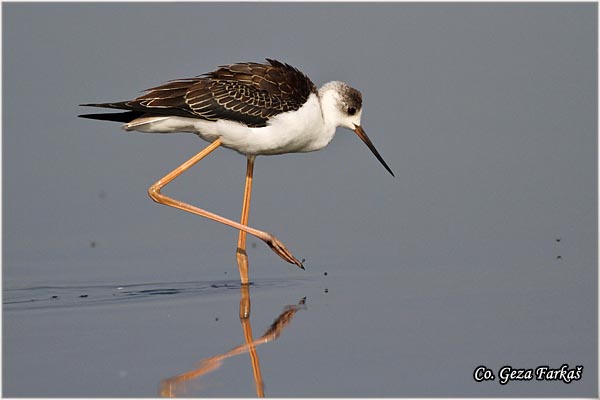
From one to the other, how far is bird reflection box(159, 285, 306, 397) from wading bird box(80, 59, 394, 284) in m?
1.11

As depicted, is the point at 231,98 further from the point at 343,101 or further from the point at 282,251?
the point at 282,251

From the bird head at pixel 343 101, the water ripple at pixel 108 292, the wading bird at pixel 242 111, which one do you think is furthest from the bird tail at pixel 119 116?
the bird head at pixel 343 101

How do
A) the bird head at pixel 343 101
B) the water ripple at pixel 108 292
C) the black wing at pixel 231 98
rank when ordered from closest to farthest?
the water ripple at pixel 108 292 < the black wing at pixel 231 98 < the bird head at pixel 343 101

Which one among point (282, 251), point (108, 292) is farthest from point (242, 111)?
point (108, 292)

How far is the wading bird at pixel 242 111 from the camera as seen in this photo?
36.2 ft

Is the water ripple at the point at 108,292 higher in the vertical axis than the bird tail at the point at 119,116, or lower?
lower

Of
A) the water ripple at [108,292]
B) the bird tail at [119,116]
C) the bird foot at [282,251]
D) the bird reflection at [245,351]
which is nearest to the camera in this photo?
the bird reflection at [245,351]

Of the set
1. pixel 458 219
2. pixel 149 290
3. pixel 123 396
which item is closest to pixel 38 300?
pixel 149 290

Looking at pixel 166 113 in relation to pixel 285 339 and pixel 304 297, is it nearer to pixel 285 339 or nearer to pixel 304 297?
pixel 304 297

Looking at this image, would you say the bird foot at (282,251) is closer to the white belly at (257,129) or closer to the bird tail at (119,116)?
the white belly at (257,129)

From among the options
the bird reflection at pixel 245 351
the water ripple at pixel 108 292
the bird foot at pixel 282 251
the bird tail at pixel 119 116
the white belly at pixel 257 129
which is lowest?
the bird reflection at pixel 245 351

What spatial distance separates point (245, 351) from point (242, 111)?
3.11m

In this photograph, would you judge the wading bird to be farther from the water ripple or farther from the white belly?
the water ripple

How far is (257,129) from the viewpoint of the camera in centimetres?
1109
